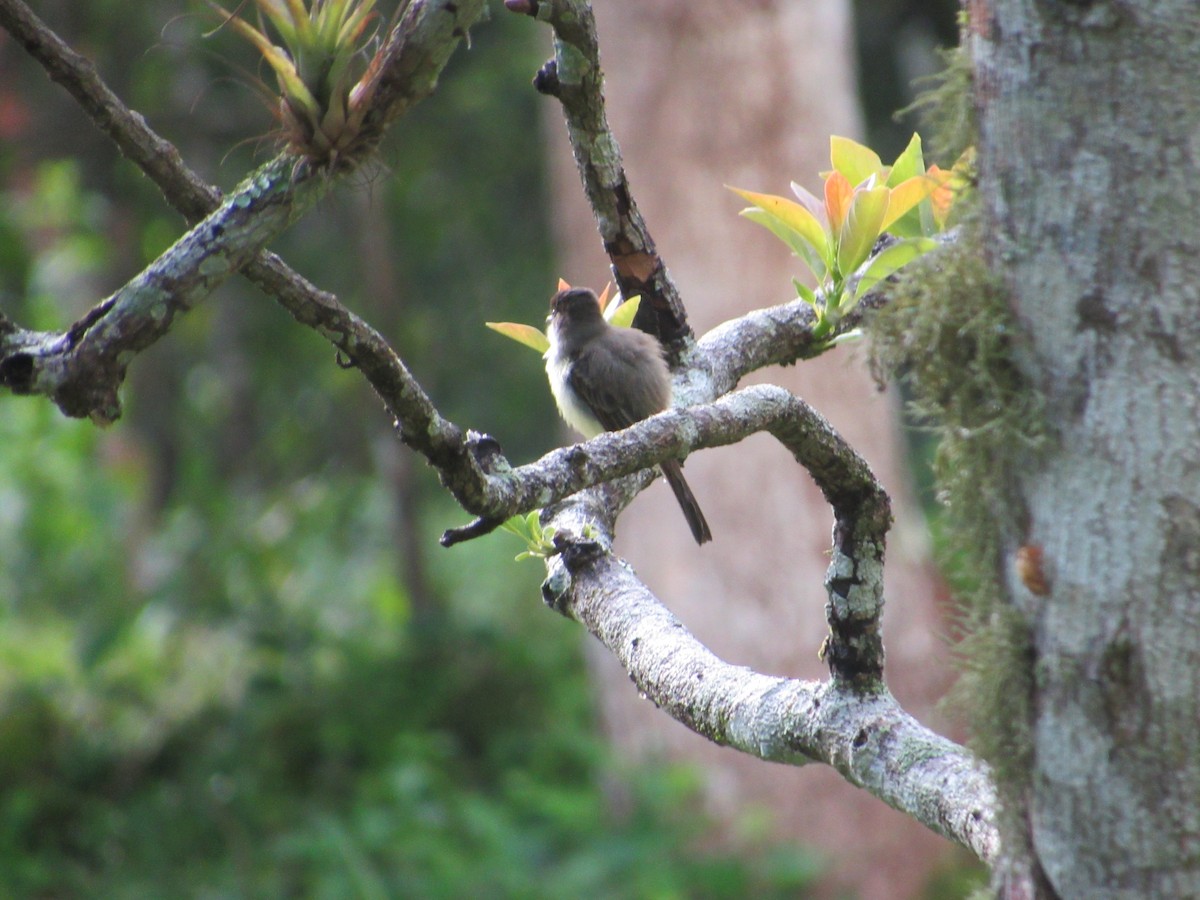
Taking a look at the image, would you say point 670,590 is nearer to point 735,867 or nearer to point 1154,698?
point 735,867

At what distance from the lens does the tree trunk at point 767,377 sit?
7.18 meters

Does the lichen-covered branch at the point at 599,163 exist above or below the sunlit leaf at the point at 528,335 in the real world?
above

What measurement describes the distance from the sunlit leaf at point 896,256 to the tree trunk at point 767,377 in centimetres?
552

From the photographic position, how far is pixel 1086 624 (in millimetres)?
1217

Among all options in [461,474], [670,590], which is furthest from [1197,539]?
[670,590]

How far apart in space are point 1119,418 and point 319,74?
2.91 feet

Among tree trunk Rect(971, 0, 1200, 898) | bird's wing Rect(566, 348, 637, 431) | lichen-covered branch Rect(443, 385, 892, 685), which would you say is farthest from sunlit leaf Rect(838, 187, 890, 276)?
bird's wing Rect(566, 348, 637, 431)

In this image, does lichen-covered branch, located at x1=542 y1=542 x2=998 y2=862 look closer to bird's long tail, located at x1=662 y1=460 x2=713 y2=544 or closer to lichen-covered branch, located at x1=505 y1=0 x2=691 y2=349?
lichen-covered branch, located at x1=505 y1=0 x2=691 y2=349

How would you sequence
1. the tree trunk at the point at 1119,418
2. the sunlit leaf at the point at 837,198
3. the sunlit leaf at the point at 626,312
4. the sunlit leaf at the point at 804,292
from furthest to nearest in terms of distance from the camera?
the sunlit leaf at the point at 626,312 → the sunlit leaf at the point at 804,292 → the sunlit leaf at the point at 837,198 → the tree trunk at the point at 1119,418

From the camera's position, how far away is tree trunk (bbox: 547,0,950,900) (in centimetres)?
718

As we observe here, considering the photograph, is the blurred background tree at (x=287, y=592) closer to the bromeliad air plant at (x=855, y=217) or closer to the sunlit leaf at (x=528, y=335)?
the sunlit leaf at (x=528, y=335)

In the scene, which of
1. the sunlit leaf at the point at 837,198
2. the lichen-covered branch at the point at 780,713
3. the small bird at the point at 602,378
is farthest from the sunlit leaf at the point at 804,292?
the small bird at the point at 602,378

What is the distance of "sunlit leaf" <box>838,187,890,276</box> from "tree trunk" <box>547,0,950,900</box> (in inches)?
215

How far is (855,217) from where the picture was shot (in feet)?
5.81
